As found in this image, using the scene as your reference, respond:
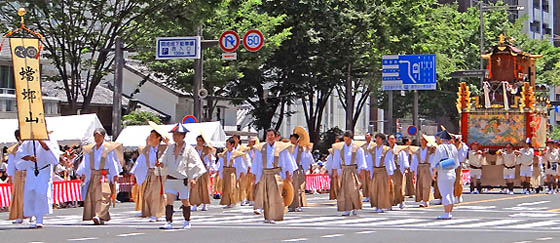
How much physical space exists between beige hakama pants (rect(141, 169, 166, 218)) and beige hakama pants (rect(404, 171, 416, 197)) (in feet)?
34.9

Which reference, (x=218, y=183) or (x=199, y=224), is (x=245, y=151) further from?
(x=199, y=224)

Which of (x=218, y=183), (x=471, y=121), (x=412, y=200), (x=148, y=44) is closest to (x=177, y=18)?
(x=148, y=44)

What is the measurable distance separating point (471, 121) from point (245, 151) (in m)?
13.6

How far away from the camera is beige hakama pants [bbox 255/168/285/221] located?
17.9 m

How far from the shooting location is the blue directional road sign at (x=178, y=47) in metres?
28.5

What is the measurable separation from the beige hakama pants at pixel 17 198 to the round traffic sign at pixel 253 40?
16.9 metres

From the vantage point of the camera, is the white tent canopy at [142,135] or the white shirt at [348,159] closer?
the white shirt at [348,159]

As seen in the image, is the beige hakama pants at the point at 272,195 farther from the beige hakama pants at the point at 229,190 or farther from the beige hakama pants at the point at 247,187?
the beige hakama pants at the point at 247,187

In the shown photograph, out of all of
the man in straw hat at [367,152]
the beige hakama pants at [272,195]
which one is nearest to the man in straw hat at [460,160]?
the man in straw hat at [367,152]

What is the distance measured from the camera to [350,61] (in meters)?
41.6

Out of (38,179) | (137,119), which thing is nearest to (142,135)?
(137,119)

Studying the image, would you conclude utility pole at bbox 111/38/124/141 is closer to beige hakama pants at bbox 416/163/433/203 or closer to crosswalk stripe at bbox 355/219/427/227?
beige hakama pants at bbox 416/163/433/203

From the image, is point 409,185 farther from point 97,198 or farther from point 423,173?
point 97,198

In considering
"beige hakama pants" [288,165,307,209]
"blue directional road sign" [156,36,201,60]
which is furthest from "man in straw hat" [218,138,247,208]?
"blue directional road sign" [156,36,201,60]
